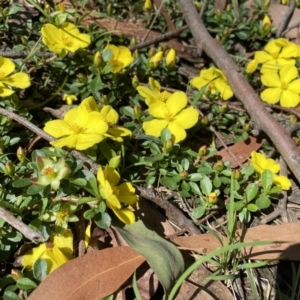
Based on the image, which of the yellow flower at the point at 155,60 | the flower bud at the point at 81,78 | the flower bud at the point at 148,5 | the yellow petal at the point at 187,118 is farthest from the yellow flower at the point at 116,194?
the flower bud at the point at 148,5

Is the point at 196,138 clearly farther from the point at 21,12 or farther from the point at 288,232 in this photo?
the point at 21,12

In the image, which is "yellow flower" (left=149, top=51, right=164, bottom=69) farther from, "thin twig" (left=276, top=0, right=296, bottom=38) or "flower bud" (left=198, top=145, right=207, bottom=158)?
"thin twig" (left=276, top=0, right=296, bottom=38)

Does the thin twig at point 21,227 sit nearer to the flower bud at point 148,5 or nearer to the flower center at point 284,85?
the flower center at point 284,85

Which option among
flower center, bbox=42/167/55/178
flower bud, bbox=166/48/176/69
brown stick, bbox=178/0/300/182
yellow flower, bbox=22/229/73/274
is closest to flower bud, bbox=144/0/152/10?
brown stick, bbox=178/0/300/182

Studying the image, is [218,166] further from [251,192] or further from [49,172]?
[49,172]

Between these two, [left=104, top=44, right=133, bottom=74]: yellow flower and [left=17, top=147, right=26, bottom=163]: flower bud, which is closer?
[left=17, top=147, right=26, bottom=163]: flower bud
